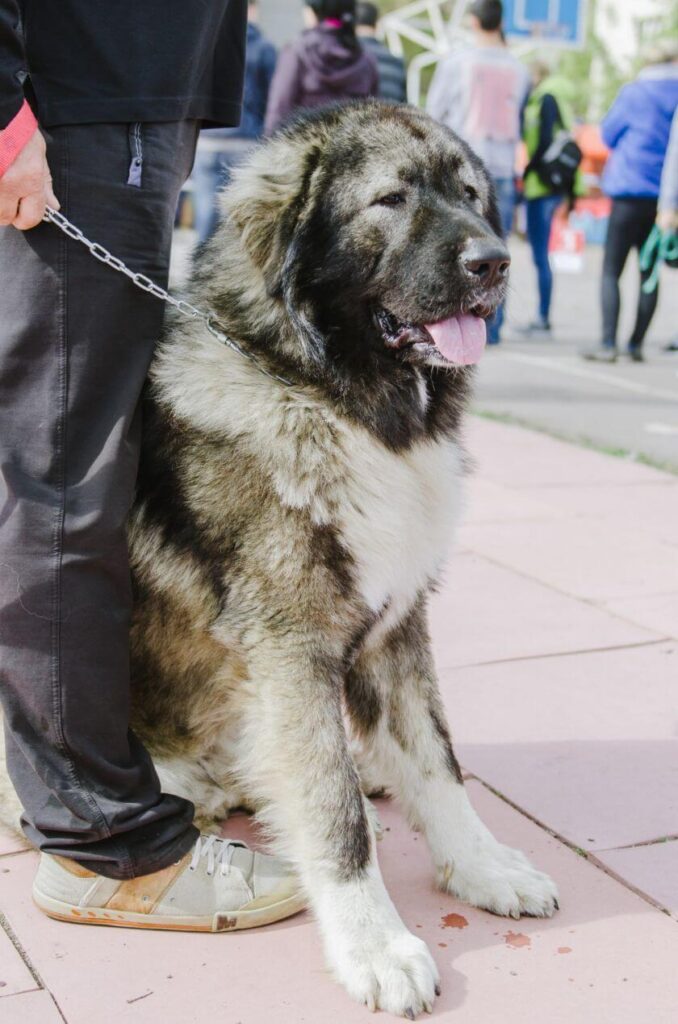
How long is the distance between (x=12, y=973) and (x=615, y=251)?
317 inches

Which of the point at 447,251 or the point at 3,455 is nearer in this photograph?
the point at 3,455

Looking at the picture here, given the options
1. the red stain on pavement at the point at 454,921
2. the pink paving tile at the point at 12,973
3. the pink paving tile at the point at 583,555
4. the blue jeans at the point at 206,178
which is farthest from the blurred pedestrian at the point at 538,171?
the pink paving tile at the point at 12,973

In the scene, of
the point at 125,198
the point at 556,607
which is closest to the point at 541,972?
the point at 125,198

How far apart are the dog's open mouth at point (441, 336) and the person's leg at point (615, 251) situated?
706 cm

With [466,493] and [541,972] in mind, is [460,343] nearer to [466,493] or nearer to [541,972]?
[466,493]

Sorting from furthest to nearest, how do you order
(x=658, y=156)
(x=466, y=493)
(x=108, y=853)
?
(x=658, y=156) < (x=466, y=493) < (x=108, y=853)

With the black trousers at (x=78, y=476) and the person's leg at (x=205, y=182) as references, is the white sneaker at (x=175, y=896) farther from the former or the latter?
the person's leg at (x=205, y=182)

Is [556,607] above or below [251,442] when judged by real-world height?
below

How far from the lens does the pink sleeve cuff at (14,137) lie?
1982mm

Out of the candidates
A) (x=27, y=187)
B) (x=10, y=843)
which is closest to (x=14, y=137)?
(x=27, y=187)

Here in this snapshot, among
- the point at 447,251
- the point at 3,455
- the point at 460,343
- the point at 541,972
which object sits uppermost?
the point at 447,251

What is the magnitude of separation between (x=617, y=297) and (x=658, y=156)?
109 cm

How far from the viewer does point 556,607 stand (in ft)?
13.9

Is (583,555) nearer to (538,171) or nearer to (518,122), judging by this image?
(518,122)
